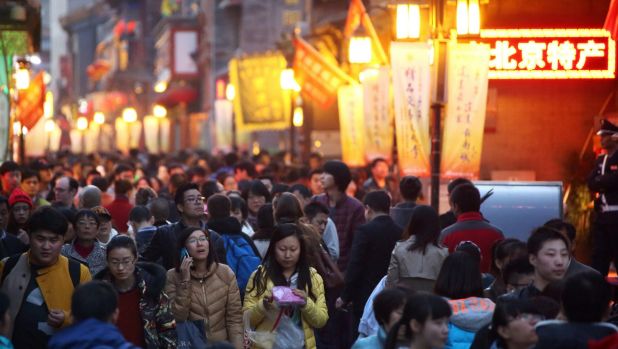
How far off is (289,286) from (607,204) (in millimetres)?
5821

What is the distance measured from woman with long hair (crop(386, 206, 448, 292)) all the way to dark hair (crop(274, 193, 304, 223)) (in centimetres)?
159

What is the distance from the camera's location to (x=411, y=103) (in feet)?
56.9

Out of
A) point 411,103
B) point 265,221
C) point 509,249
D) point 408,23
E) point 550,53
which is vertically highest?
point 408,23

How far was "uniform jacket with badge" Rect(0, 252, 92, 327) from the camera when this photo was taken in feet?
30.3

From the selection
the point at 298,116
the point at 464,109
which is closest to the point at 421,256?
the point at 464,109

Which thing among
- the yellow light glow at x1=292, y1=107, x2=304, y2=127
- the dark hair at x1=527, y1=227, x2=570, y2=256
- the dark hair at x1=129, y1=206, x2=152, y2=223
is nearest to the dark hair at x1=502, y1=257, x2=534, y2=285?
the dark hair at x1=527, y1=227, x2=570, y2=256

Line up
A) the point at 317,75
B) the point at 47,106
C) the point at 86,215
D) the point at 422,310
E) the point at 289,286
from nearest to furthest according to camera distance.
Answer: the point at 422,310
the point at 289,286
the point at 86,215
the point at 317,75
the point at 47,106

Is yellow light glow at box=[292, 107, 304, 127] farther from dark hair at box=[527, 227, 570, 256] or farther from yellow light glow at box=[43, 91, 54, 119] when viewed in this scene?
dark hair at box=[527, 227, 570, 256]

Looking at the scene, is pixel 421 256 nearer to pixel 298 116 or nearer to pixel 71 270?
pixel 71 270

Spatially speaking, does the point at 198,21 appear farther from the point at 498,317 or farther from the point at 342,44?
the point at 498,317

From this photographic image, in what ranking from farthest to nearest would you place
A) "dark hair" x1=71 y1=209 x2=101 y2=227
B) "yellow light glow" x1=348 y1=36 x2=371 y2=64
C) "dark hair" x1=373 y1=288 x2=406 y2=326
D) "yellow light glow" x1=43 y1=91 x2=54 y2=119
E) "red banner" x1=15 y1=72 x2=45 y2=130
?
"yellow light glow" x1=43 y1=91 x2=54 y2=119 < "red banner" x1=15 y1=72 x2=45 y2=130 < "yellow light glow" x1=348 y1=36 x2=371 y2=64 < "dark hair" x1=71 y1=209 x2=101 y2=227 < "dark hair" x1=373 y1=288 x2=406 y2=326

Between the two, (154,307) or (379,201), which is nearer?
(154,307)

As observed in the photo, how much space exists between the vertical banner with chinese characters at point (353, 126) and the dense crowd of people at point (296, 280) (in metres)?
8.87

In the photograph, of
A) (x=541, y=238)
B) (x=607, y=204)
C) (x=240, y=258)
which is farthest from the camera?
(x=607, y=204)
